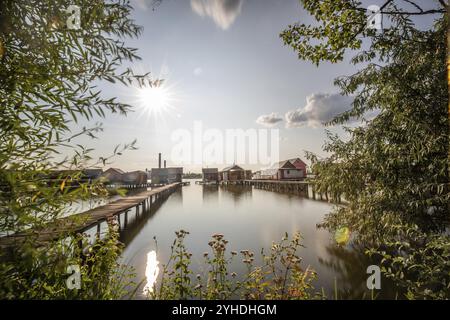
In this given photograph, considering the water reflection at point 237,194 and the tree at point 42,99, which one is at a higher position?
the tree at point 42,99

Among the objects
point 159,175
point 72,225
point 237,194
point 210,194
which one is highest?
point 72,225

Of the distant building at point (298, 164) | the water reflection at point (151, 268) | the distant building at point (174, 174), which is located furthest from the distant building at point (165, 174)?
the water reflection at point (151, 268)

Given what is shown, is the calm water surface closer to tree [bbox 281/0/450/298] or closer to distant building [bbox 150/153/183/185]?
tree [bbox 281/0/450/298]

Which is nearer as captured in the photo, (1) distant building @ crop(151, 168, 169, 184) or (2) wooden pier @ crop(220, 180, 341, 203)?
(2) wooden pier @ crop(220, 180, 341, 203)

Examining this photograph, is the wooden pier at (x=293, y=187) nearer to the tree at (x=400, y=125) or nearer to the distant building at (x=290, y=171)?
the distant building at (x=290, y=171)

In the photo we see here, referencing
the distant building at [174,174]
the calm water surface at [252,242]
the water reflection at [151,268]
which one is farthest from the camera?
the distant building at [174,174]

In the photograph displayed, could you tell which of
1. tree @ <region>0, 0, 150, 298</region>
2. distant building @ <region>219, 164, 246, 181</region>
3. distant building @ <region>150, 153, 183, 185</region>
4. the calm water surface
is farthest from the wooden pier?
distant building @ <region>150, 153, 183, 185</region>

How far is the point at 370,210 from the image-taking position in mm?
4352

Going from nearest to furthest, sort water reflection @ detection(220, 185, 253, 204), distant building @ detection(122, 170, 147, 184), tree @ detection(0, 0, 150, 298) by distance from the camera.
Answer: tree @ detection(0, 0, 150, 298) → water reflection @ detection(220, 185, 253, 204) → distant building @ detection(122, 170, 147, 184)

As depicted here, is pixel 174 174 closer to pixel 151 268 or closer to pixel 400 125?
pixel 151 268

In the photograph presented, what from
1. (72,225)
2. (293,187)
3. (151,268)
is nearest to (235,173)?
(293,187)

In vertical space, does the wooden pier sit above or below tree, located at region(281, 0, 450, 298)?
below
